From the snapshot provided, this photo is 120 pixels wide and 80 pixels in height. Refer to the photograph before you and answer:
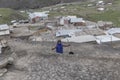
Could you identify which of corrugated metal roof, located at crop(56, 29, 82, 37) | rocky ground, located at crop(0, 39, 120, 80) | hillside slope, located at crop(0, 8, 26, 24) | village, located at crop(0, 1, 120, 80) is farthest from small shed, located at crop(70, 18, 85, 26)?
hillside slope, located at crop(0, 8, 26, 24)

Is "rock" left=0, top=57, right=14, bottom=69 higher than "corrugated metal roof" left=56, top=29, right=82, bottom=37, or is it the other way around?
"corrugated metal roof" left=56, top=29, right=82, bottom=37

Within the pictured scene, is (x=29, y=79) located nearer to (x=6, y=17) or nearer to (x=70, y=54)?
(x=70, y=54)

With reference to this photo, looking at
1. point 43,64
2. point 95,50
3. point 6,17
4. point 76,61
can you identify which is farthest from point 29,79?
point 6,17

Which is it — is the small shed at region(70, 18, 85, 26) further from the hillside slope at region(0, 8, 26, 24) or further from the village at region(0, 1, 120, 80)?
the hillside slope at region(0, 8, 26, 24)

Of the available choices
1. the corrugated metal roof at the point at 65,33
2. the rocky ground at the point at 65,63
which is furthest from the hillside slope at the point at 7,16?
the rocky ground at the point at 65,63

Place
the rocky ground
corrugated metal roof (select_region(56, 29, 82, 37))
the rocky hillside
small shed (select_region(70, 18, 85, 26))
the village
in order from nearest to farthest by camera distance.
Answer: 1. the rocky ground
2. the village
3. corrugated metal roof (select_region(56, 29, 82, 37))
4. small shed (select_region(70, 18, 85, 26))
5. the rocky hillside

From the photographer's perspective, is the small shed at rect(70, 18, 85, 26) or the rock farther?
the small shed at rect(70, 18, 85, 26)

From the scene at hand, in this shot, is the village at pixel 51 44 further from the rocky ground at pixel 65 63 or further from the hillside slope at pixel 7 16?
the hillside slope at pixel 7 16

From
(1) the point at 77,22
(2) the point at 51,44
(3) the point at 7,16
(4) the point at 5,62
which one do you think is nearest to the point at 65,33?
(2) the point at 51,44
